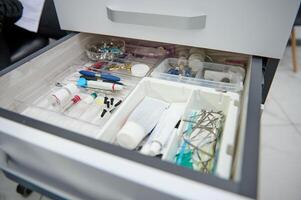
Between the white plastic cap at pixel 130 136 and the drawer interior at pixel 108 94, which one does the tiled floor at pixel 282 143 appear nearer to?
the drawer interior at pixel 108 94

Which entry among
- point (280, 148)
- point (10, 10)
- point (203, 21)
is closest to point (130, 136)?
point (203, 21)

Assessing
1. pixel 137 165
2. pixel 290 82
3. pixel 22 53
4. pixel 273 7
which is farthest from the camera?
pixel 290 82

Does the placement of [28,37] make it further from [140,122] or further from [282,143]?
[282,143]

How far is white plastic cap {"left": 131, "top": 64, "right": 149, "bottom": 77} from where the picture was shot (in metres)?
0.61

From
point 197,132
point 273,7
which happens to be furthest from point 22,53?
point 273,7

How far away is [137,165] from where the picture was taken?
30 centimetres

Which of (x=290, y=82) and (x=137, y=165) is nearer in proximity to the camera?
(x=137, y=165)

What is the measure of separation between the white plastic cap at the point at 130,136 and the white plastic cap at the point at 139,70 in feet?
0.71

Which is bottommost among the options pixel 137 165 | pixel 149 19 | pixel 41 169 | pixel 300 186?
pixel 300 186

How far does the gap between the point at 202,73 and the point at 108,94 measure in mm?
274

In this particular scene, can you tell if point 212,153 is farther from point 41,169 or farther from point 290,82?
point 290,82

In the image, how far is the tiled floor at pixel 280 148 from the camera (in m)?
0.90

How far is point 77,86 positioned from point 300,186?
3.29 ft

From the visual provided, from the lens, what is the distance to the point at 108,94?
0.59 meters
